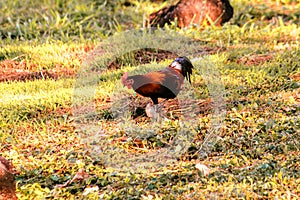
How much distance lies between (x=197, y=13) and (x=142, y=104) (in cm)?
224

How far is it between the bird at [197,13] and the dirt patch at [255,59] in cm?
105

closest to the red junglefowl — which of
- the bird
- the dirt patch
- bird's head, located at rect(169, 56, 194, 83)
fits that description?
bird's head, located at rect(169, 56, 194, 83)

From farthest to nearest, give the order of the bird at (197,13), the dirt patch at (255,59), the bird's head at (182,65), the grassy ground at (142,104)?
the bird at (197,13) < the dirt patch at (255,59) < the bird's head at (182,65) < the grassy ground at (142,104)

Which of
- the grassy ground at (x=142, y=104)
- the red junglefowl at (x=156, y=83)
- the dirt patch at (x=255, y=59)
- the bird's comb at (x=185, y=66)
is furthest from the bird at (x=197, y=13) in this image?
the red junglefowl at (x=156, y=83)

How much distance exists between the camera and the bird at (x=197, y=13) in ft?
22.0

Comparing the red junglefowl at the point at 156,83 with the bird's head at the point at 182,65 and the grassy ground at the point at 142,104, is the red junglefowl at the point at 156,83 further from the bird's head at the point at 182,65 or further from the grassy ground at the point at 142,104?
the grassy ground at the point at 142,104

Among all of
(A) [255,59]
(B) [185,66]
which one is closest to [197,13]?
(A) [255,59]

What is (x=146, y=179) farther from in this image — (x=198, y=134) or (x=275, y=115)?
(x=275, y=115)

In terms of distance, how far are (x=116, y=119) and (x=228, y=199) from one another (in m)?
1.37

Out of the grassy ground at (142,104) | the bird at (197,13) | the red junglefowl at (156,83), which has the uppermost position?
the red junglefowl at (156,83)

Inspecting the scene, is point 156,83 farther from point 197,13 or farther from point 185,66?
point 197,13

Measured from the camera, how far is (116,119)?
458cm

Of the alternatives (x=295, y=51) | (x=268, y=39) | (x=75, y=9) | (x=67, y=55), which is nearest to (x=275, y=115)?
(x=295, y=51)

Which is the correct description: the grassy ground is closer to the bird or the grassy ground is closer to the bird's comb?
the bird
